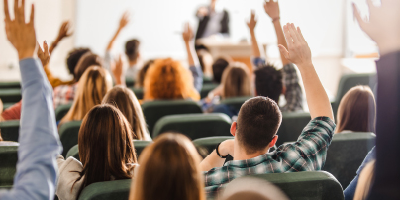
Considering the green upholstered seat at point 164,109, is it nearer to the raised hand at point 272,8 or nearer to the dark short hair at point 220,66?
the raised hand at point 272,8

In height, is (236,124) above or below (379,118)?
below

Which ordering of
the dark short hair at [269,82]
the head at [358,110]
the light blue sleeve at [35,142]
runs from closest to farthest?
the light blue sleeve at [35,142] < the head at [358,110] < the dark short hair at [269,82]

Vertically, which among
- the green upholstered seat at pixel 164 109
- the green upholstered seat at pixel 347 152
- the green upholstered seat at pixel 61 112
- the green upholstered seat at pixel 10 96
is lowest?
the green upholstered seat at pixel 347 152

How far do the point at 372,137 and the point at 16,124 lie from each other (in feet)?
6.12

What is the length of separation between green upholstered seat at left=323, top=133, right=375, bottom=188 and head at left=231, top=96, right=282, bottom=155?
0.54 metres

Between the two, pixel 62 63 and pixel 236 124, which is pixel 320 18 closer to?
pixel 62 63

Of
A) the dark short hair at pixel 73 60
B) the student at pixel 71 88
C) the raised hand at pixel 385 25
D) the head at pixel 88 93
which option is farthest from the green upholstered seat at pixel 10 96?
the raised hand at pixel 385 25

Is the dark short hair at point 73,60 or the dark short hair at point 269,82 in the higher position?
the dark short hair at point 73,60

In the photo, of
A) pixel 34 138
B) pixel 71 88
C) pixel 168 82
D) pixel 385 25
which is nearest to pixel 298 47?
pixel 385 25

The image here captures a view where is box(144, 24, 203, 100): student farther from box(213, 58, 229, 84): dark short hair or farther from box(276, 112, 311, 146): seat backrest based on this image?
box(213, 58, 229, 84): dark short hair

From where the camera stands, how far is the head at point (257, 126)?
5.14ft

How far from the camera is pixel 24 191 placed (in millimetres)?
903

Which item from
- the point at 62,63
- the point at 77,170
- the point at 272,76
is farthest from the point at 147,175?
the point at 62,63

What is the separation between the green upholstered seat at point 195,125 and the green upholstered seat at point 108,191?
104cm
